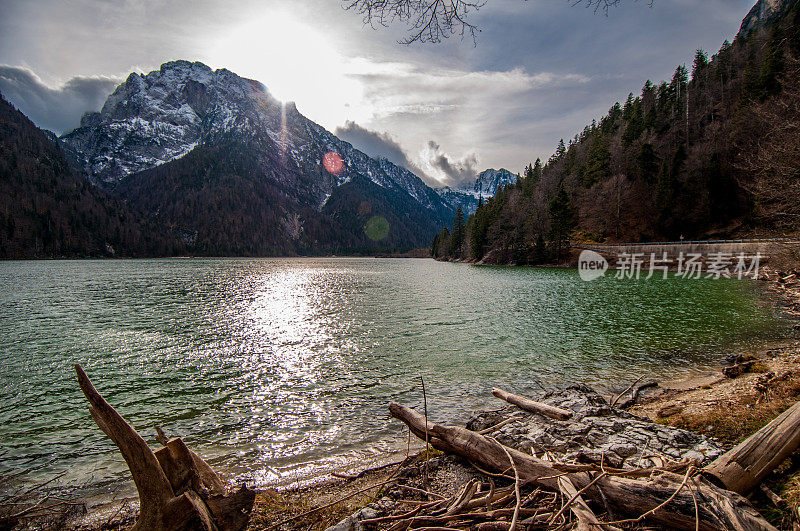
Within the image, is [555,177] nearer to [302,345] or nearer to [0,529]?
[302,345]

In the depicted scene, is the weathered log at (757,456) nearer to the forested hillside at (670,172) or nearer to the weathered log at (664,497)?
the weathered log at (664,497)

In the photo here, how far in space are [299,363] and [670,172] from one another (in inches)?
3503

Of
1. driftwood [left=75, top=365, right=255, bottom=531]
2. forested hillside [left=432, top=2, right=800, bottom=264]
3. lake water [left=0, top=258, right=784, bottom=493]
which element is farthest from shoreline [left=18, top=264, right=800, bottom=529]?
forested hillside [left=432, top=2, right=800, bottom=264]

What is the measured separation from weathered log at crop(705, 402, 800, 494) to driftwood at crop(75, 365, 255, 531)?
18.5ft

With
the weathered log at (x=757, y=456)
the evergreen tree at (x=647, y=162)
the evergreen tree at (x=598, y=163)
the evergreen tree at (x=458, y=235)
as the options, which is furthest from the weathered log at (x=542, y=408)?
the evergreen tree at (x=458, y=235)

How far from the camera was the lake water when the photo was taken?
8797 millimetres

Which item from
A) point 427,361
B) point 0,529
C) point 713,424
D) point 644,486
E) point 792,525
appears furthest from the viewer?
point 427,361

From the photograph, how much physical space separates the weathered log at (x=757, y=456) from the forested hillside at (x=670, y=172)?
6942cm

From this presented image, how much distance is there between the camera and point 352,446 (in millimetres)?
8578

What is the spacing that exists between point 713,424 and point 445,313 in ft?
67.6

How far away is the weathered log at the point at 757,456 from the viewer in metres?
3.86

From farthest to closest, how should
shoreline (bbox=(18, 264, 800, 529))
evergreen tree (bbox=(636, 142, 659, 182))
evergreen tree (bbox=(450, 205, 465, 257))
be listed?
evergreen tree (bbox=(450, 205, 465, 257)) → evergreen tree (bbox=(636, 142, 659, 182)) → shoreline (bbox=(18, 264, 800, 529))

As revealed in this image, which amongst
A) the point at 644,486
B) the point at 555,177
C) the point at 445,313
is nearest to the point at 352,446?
the point at 644,486

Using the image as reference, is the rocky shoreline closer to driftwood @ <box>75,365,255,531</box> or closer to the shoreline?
the shoreline
